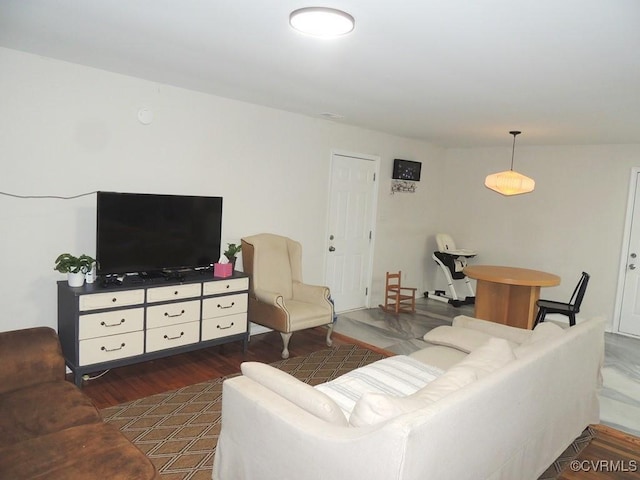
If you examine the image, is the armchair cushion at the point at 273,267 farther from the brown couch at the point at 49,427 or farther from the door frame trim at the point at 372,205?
the brown couch at the point at 49,427

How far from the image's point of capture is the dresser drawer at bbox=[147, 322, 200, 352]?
3465 millimetres

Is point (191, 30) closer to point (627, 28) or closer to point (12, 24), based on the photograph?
point (12, 24)

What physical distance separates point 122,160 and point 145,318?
4.24 feet

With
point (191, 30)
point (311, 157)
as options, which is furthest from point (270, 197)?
point (191, 30)

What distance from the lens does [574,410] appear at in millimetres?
2625

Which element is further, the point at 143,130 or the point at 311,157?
the point at 311,157

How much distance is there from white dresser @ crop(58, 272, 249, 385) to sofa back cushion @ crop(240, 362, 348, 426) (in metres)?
1.55

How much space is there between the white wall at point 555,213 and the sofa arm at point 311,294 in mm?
3317

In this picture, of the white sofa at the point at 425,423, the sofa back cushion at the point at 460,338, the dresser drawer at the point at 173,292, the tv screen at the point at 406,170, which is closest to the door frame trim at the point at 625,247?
the tv screen at the point at 406,170

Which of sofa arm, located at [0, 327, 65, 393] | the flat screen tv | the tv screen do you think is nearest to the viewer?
sofa arm, located at [0, 327, 65, 393]

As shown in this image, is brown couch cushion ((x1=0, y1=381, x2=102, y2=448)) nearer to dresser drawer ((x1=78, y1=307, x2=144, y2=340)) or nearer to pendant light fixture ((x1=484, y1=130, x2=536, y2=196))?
dresser drawer ((x1=78, y1=307, x2=144, y2=340))

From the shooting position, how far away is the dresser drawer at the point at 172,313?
3.45 metres

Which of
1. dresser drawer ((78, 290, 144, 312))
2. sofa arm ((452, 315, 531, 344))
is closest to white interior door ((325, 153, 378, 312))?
sofa arm ((452, 315, 531, 344))

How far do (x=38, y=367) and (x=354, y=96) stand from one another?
2944 mm
